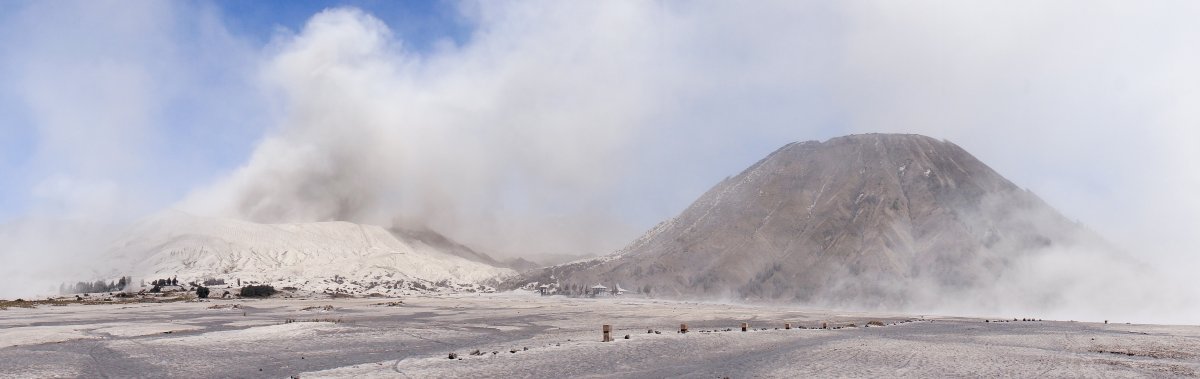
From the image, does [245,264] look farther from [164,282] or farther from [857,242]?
[857,242]

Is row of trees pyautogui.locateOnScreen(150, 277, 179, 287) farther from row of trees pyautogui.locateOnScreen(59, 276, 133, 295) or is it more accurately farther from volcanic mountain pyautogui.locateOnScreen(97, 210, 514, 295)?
row of trees pyautogui.locateOnScreen(59, 276, 133, 295)

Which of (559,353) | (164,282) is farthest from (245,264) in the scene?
(559,353)

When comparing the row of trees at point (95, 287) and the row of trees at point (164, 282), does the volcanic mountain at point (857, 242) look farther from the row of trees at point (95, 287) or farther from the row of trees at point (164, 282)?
the row of trees at point (95, 287)

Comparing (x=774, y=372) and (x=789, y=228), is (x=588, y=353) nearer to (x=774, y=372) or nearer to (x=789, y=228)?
(x=774, y=372)

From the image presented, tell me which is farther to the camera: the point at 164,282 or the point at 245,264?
the point at 245,264

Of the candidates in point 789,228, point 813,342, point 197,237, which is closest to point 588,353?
point 813,342

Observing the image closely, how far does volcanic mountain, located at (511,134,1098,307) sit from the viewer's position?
143 meters

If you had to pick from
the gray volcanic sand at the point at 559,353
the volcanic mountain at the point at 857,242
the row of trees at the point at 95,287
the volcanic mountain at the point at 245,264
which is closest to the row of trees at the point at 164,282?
the volcanic mountain at the point at 245,264

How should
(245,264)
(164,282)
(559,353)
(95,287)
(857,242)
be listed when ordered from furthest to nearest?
(245,264)
(857,242)
(164,282)
(95,287)
(559,353)

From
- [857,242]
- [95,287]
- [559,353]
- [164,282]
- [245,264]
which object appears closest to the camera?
[559,353]

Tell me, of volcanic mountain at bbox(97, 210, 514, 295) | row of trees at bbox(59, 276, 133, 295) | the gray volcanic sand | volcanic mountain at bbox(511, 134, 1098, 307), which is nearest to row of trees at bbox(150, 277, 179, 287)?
volcanic mountain at bbox(97, 210, 514, 295)

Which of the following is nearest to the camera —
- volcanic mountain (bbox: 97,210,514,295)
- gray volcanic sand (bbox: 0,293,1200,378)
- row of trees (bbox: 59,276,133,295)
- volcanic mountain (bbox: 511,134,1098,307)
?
gray volcanic sand (bbox: 0,293,1200,378)

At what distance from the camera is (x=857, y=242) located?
6348 inches

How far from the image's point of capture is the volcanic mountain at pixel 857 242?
468 feet
